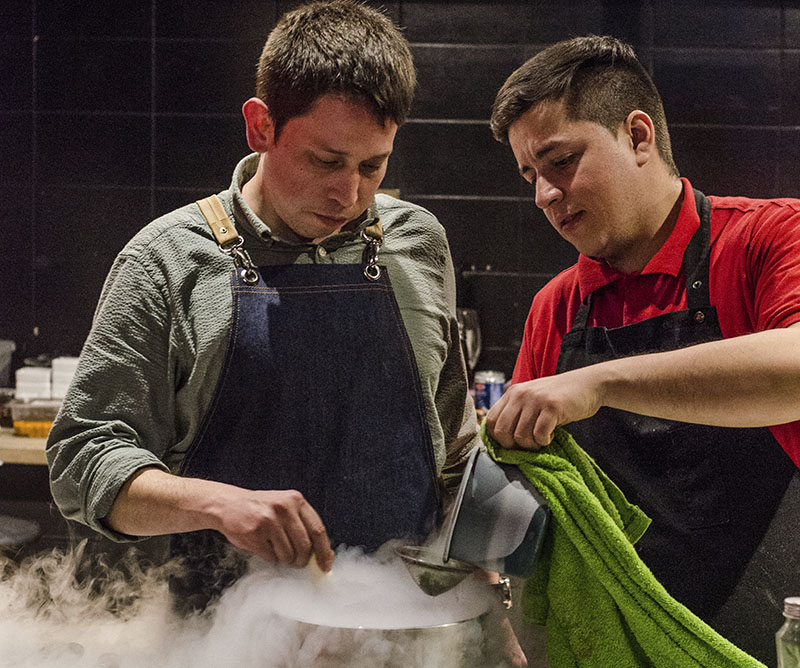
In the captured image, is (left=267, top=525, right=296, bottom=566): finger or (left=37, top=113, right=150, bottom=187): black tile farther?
(left=37, top=113, right=150, bottom=187): black tile

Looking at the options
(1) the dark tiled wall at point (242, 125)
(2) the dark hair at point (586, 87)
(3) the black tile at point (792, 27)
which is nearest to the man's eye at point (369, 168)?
(2) the dark hair at point (586, 87)

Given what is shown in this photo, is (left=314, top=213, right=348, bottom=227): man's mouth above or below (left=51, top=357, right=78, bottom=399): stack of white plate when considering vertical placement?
above

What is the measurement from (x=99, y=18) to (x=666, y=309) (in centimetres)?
319

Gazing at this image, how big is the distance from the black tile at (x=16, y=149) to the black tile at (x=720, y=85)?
2.70 m

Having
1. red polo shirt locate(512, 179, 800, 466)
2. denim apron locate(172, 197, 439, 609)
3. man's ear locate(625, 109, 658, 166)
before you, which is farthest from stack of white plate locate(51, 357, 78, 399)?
man's ear locate(625, 109, 658, 166)

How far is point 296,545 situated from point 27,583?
1.41 feet

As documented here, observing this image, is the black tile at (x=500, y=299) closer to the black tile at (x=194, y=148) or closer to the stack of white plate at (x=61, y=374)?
the black tile at (x=194, y=148)

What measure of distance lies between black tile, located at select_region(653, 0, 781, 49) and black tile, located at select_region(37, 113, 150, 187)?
2243mm

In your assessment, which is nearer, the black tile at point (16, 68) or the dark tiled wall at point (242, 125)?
the dark tiled wall at point (242, 125)

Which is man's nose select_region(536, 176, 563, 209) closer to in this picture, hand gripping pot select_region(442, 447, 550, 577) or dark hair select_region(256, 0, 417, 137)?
dark hair select_region(256, 0, 417, 137)

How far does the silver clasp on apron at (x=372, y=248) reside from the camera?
1409mm

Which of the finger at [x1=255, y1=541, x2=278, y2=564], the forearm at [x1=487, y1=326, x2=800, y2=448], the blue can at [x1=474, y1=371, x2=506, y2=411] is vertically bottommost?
the blue can at [x1=474, y1=371, x2=506, y2=411]

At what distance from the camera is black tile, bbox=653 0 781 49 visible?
3.62 meters

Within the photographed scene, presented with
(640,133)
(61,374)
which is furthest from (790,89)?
(61,374)
